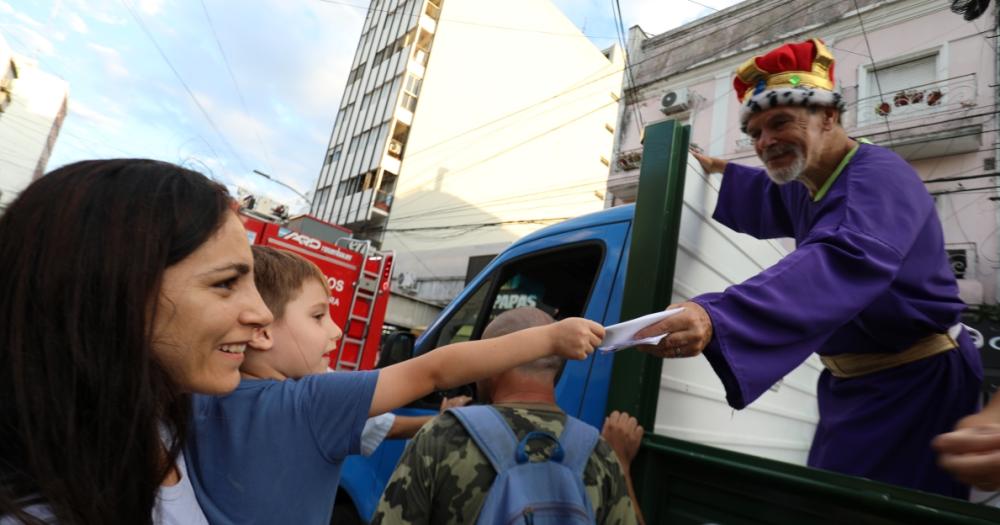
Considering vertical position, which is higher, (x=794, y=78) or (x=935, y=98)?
(x=935, y=98)

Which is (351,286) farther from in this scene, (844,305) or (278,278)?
(844,305)

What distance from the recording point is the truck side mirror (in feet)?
8.45

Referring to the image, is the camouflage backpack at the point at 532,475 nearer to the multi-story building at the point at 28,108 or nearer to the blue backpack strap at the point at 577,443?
the blue backpack strap at the point at 577,443

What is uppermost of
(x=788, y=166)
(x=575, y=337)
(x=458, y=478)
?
(x=788, y=166)

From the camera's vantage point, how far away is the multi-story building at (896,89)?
9.45 m

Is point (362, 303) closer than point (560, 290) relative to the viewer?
No

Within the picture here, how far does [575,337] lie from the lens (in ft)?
3.79

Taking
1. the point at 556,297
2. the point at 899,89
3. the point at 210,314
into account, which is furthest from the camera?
the point at 899,89

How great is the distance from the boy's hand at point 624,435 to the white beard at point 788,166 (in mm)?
876

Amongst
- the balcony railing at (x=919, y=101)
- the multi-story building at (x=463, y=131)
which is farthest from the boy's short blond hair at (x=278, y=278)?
the multi-story building at (x=463, y=131)

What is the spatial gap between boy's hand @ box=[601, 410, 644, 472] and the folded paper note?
310mm

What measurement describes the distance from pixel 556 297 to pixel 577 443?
1.17 metres

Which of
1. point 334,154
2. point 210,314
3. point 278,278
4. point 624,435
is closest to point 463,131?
point 334,154

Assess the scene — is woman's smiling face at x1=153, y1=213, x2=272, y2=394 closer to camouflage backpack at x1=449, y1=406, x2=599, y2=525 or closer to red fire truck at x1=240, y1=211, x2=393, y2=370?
camouflage backpack at x1=449, y1=406, x2=599, y2=525
